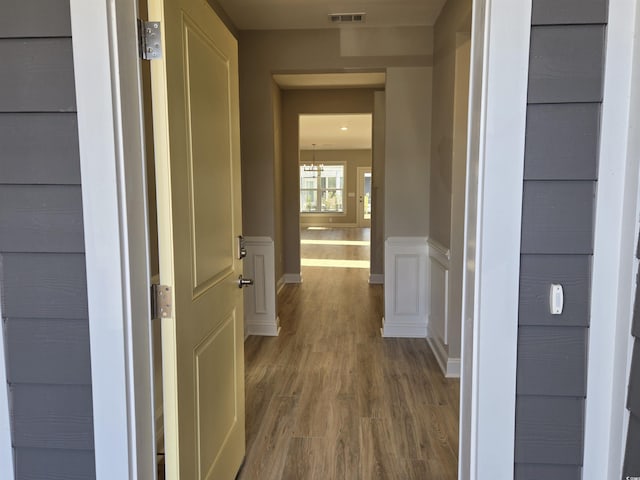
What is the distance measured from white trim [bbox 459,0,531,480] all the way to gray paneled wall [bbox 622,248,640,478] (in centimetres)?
27

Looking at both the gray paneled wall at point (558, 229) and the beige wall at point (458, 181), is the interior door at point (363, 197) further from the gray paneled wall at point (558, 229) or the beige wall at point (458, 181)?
the gray paneled wall at point (558, 229)

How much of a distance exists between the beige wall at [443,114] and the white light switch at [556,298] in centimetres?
203

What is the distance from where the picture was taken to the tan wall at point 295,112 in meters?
5.79

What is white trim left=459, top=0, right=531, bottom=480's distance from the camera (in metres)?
1.09

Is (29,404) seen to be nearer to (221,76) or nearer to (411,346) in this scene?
(221,76)

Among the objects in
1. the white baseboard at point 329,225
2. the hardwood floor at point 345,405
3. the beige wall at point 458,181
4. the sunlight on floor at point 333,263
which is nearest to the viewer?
the hardwood floor at point 345,405

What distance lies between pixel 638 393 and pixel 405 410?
1766mm

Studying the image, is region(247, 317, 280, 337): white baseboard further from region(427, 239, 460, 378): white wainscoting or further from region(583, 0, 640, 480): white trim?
region(583, 0, 640, 480): white trim

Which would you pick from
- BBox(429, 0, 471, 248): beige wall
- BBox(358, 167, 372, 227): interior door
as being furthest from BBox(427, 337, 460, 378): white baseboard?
BBox(358, 167, 372, 227): interior door

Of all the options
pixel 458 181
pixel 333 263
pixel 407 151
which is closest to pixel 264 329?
pixel 407 151

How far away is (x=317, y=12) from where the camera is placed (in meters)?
3.31

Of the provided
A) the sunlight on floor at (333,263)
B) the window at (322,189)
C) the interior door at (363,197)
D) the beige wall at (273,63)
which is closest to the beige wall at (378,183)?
the sunlight on floor at (333,263)

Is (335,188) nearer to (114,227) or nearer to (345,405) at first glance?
(345,405)

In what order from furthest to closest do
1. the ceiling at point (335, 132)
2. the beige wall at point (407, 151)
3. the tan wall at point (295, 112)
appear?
the ceiling at point (335, 132) < the tan wall at point (295, 112) < the beige wall at point (407, 151)
